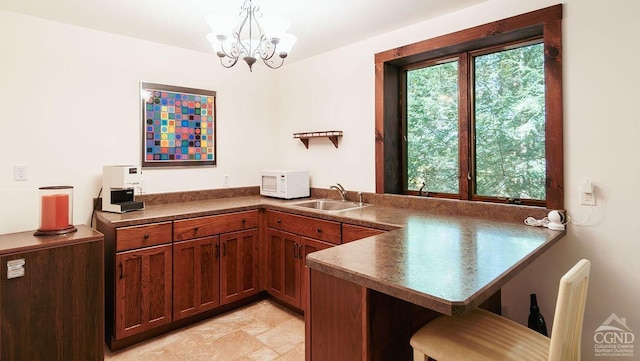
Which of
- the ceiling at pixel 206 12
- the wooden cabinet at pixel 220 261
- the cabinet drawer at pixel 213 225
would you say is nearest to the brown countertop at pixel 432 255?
the cabinet drawer at pixel 213 225

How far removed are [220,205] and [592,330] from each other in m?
2.76

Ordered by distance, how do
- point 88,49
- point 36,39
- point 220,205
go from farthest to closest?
point 220,205, point 88,49, point 36,39

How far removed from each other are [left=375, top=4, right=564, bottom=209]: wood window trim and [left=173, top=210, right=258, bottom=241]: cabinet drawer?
1.19 m

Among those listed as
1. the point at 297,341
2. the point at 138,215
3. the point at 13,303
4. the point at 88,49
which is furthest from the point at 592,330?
the point at 88,49

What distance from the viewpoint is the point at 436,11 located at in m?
2.51

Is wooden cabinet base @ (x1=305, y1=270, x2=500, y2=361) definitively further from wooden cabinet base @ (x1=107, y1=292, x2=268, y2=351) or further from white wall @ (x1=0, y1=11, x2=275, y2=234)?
white wall @ (x1=0, y1=11, x2=275, y2=234)

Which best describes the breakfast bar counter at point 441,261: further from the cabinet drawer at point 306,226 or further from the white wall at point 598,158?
the cabinet drawer at point 306,226

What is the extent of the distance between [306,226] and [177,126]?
5.15ft

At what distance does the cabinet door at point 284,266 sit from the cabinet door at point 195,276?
49 cm

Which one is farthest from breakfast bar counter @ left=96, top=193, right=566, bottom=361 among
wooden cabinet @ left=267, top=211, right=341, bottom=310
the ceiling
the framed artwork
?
the framed artwork

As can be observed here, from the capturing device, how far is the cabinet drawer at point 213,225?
2.62 metres

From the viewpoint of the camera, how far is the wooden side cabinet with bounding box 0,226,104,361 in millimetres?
1901

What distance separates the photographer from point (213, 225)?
2.81 meters

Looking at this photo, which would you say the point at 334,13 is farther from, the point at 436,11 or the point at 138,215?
the point at 138,215
